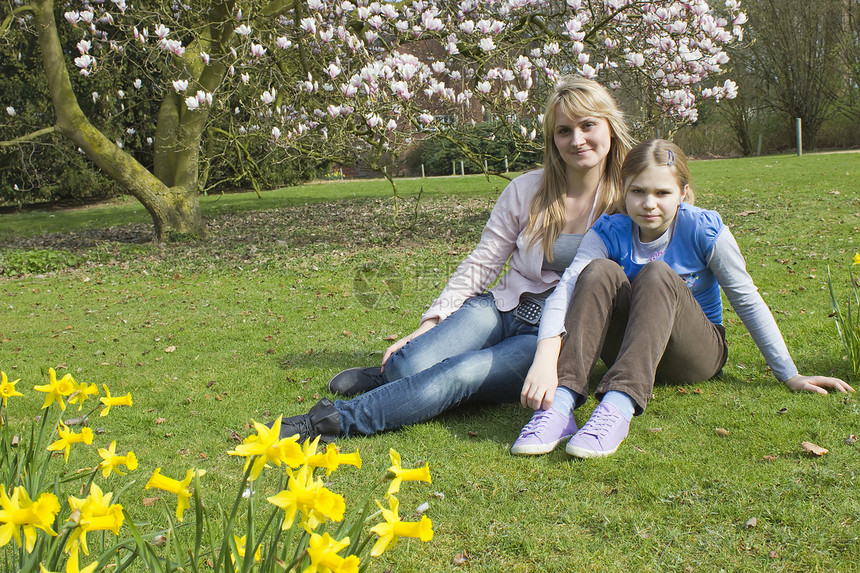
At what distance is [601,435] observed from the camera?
269cm

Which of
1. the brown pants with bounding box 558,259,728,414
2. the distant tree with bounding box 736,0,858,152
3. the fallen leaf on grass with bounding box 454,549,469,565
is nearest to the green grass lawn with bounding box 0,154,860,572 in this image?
the fallen leaf on grass with bounding box 454,549,469,565

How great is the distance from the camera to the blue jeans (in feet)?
10.1

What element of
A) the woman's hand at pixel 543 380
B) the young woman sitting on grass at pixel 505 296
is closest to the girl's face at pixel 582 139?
the young woman sitting on grass at pixel 505 296

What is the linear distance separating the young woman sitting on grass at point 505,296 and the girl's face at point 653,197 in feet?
1.22

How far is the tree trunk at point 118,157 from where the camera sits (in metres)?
10.2

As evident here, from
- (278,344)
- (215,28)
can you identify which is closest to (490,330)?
(278,344)

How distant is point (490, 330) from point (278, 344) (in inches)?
85.9

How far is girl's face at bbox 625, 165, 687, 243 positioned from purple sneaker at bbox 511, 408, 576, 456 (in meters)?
0.97

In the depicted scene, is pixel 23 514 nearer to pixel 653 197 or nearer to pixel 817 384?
pixel 653 197

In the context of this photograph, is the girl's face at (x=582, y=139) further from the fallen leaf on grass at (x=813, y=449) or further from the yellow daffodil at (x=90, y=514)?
the yellow daffodil at (x=90, y=514)

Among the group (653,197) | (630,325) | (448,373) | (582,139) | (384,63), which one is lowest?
(448,373)

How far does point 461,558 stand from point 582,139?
205cm

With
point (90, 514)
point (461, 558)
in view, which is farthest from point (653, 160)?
point (90, 514)

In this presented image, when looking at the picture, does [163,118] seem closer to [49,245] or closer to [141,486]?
[49,245]
